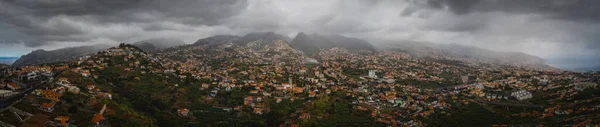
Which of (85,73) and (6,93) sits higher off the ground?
(85,73)

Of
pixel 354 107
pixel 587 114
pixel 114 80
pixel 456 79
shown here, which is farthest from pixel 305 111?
pixel 456 79

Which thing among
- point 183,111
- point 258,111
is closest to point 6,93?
point 183,111

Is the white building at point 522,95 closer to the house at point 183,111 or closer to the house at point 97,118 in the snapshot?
the house at point 183,111

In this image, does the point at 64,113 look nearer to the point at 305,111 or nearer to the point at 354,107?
the point at 305,111

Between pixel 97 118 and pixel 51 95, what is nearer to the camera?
pixel 97 118

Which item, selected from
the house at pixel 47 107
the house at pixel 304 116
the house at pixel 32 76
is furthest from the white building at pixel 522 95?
the house at pixel 32 76

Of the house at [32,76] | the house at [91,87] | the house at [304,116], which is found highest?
the house at [32,76]

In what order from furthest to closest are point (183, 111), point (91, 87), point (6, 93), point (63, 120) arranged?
point (183, 111) → point (91, 87) → point (6, 93) → point (63, 120)

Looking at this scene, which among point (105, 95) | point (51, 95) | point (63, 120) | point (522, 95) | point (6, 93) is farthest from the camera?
point (522, 95)

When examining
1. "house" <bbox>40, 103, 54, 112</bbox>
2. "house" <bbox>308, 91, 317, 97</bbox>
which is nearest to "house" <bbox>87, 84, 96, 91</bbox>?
"house" <bbox>40, 103, 54, 112</bbox>

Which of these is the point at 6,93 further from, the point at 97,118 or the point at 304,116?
the point at 304,116

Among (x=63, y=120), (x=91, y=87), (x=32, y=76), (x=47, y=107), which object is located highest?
(x=32, y=76)
